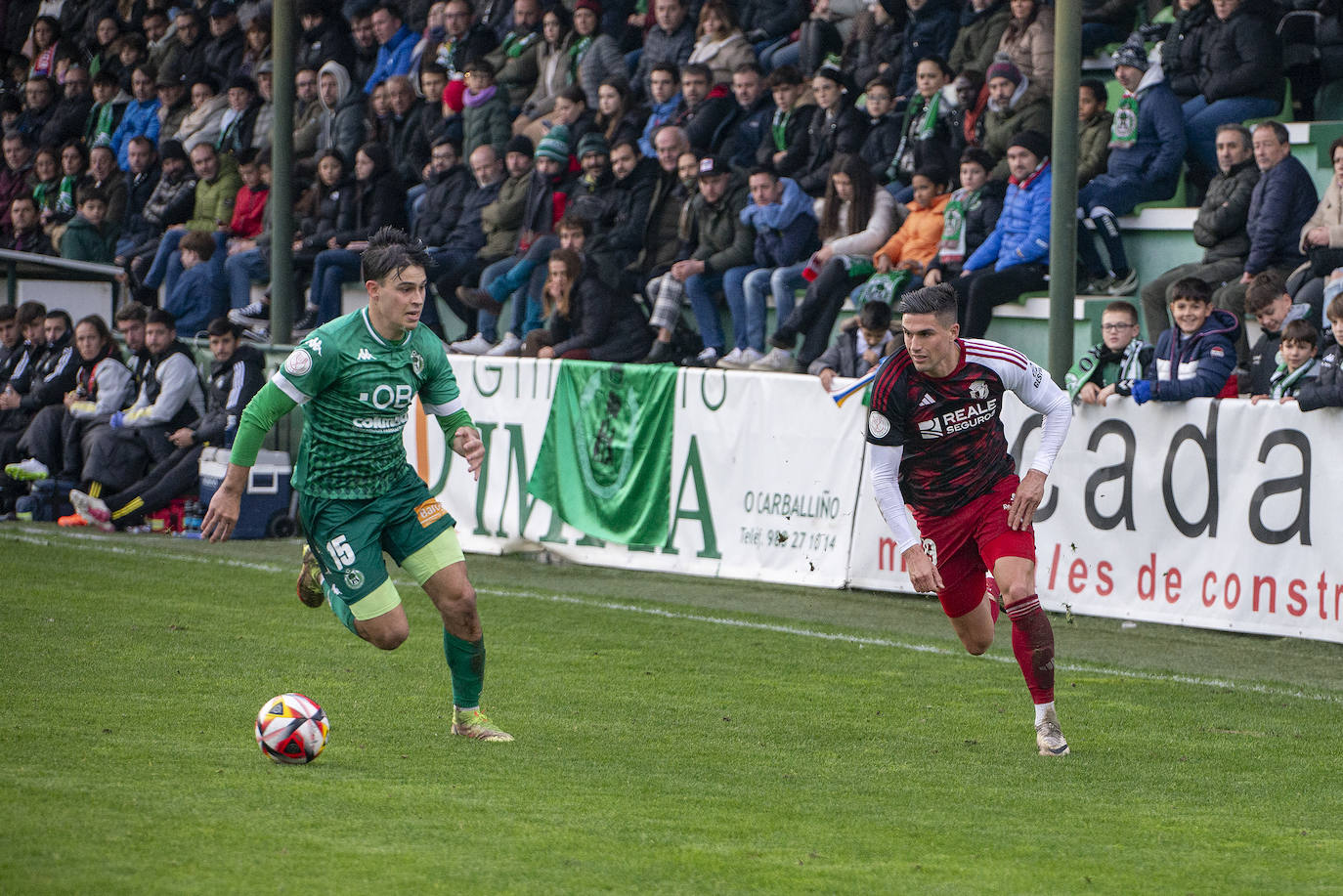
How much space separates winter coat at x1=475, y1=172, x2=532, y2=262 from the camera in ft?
55.9

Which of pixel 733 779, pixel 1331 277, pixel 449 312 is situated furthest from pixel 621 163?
pixel 733 779

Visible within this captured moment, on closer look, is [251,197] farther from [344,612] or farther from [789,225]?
[344,612]

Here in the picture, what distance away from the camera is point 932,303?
7.09 meters

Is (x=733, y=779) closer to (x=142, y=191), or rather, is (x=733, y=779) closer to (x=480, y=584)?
(x=480, y=584)

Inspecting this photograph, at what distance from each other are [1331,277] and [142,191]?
50.7ft

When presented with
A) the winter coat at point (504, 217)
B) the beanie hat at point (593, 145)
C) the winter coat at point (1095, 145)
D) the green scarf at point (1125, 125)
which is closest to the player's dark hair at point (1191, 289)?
the winter coat at point (1095, 145)

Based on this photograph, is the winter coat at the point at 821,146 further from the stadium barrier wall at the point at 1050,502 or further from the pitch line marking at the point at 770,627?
the pitch line marking at the point at 770,627

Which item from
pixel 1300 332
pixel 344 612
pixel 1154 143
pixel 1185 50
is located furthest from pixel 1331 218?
pixel 344 612

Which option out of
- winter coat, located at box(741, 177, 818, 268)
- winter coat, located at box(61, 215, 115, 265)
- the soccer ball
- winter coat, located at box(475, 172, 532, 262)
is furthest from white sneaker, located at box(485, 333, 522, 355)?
the soccer ball

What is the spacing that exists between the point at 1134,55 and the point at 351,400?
861 centimetres

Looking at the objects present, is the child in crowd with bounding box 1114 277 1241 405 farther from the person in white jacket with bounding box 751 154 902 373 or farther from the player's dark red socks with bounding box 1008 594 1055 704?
the person in white jacket with bounding box 751 154 902 373

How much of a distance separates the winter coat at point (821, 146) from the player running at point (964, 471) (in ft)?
24.9

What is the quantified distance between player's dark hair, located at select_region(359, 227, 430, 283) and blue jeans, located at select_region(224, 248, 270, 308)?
42.6 ft

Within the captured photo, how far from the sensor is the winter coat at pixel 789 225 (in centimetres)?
1480
